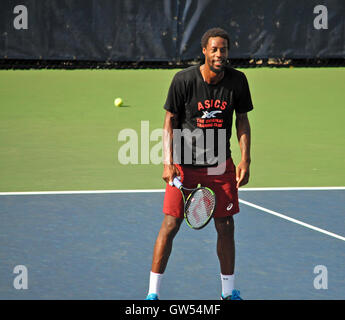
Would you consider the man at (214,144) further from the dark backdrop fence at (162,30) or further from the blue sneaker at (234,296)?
the dark backdrop fence at (162,30)

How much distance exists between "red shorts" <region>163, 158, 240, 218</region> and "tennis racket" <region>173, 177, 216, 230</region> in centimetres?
5

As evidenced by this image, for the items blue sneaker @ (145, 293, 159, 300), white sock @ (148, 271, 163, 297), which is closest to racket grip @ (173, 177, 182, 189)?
white sock @ (148, 271, 163, 297)

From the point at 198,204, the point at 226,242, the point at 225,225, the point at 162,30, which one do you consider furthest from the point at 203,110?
the point at 162,30

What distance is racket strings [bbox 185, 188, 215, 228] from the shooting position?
4.84 metres

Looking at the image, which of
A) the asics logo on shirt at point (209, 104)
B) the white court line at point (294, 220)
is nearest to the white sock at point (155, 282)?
the asics logo on shirt at point (209, 104)

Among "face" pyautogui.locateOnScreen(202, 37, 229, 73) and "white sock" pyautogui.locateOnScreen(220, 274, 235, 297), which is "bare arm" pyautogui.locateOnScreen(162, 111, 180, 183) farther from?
"white sock" pyautogui.locateOnScreen(220, 274, 235, 297)

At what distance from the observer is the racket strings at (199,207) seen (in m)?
4.84

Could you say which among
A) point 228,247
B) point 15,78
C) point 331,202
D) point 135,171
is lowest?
point 228,247

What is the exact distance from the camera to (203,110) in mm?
4855

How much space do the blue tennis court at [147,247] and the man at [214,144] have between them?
42cm

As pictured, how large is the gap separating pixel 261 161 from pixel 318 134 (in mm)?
1944

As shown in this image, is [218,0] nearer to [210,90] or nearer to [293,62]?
[293,62]
